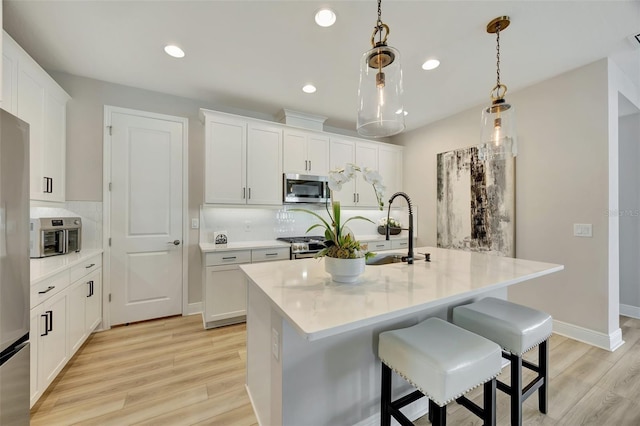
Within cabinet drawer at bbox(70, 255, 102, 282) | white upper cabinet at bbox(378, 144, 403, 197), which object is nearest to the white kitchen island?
cabinet drawer at bbox(70, 255, 102, 282)

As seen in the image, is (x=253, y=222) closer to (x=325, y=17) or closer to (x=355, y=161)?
(x=355, y=161)

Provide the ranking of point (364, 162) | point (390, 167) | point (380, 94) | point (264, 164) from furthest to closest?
point (390, 167)
point (364, 162)
point (264, 164)
point (380, 94)

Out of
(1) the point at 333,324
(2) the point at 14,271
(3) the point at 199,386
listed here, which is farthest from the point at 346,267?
(3) the point at 199,386

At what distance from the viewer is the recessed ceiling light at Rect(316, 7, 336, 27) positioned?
6.10ft

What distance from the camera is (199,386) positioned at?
194 cm

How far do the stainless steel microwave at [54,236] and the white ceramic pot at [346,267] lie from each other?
2.29 meters

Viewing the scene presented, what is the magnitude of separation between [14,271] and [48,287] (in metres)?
0.87

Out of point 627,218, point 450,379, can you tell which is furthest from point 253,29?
point 627,218

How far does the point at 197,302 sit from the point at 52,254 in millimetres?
1512

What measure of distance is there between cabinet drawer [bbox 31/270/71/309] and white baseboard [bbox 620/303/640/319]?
590cm

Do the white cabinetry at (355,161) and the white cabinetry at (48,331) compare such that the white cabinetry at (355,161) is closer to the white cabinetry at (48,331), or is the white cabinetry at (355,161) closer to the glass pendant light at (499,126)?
the glass pendant light at (499,126)

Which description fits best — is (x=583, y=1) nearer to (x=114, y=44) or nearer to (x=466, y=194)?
(x=466, y=194)

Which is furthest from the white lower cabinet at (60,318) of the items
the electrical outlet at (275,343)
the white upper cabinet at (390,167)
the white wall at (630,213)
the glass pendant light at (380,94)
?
the white wall at (630,213)

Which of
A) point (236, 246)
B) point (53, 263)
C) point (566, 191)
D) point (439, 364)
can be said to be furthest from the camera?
point (236, 246)
